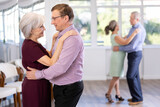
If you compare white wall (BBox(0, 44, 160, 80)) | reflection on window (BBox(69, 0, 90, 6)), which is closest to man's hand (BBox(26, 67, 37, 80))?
white wall (BBox(0, 44, 160, 80))

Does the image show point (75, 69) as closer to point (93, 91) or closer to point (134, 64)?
point (134, 64)

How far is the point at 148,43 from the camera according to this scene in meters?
8.34

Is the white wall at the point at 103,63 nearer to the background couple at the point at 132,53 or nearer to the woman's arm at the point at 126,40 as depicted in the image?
the background couple at the point at 132,53

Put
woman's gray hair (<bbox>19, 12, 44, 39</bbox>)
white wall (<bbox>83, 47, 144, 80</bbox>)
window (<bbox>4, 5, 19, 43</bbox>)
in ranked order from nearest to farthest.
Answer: woman's gray hair (<bbox>19, 12, 44, 39</bbox>)
window (<bbox>4, 5, 19, 43</bbox>)
white wall (<bbox>83, 47, 144, 80</bbox>)

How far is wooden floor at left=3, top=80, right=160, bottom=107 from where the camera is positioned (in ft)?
17.2

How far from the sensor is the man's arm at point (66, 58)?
84.7 inches

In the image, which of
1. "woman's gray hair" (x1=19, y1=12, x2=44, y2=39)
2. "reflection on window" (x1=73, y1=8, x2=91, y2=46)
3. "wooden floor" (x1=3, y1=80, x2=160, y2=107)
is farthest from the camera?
"reflection on window" (x1=73, y1=8, x2=91, y2=46)

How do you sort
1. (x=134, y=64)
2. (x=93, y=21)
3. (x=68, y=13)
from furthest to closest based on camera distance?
1. (x=93, y=21)
2. (x=134, y=64)
3. (x=68, y=13)

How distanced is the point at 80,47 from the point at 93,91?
172 inches

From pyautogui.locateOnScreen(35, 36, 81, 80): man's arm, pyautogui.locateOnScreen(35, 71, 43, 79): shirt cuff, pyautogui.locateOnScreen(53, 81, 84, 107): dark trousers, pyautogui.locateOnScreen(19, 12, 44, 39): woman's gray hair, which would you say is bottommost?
pyautogui.locateOnScreen(53, 81, 84, 107): dark trousers

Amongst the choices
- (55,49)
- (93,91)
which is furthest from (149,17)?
(55,49)

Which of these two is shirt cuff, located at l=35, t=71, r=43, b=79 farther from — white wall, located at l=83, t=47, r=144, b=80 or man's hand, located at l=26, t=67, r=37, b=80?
white wall, located at l=83, t=47, r=144, b=80

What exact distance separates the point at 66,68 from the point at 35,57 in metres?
0.29

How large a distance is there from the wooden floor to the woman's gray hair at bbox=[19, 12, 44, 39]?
3.16 meters
